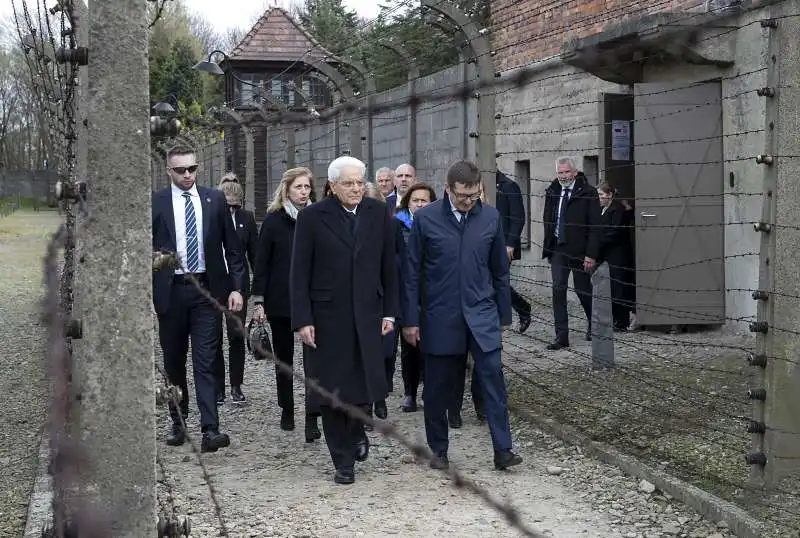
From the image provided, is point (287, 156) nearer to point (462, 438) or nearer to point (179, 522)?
point (462, 438)

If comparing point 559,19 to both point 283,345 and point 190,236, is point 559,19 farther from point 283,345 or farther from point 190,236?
point 190,236

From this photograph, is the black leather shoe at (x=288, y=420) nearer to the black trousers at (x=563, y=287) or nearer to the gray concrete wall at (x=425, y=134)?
the black trousers at (x=563, y=287)

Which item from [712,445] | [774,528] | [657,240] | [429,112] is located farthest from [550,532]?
[429,112]

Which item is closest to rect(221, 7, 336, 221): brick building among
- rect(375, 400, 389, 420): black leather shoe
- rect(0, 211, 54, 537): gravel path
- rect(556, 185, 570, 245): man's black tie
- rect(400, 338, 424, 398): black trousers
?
rect(0, 211, 54, 537): gravel path

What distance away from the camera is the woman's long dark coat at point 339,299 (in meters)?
6.93

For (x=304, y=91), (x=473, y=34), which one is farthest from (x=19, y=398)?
(x=304, y=91)

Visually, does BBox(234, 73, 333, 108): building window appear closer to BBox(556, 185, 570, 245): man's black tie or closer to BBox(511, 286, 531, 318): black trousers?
BBox(556, 185, 570, 245): man's black tie

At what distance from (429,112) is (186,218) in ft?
21.9

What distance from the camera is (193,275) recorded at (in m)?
7.73

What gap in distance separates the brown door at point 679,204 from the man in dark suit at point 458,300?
512 cm

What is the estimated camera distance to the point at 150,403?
3137mm

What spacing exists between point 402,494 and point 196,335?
75.7 inches

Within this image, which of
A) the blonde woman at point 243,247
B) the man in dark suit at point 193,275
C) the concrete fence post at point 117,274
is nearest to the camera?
the concrete fence post at point 117,274

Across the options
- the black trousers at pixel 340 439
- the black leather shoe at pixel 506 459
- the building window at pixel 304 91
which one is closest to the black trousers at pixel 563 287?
the building window at pixel 304 91
